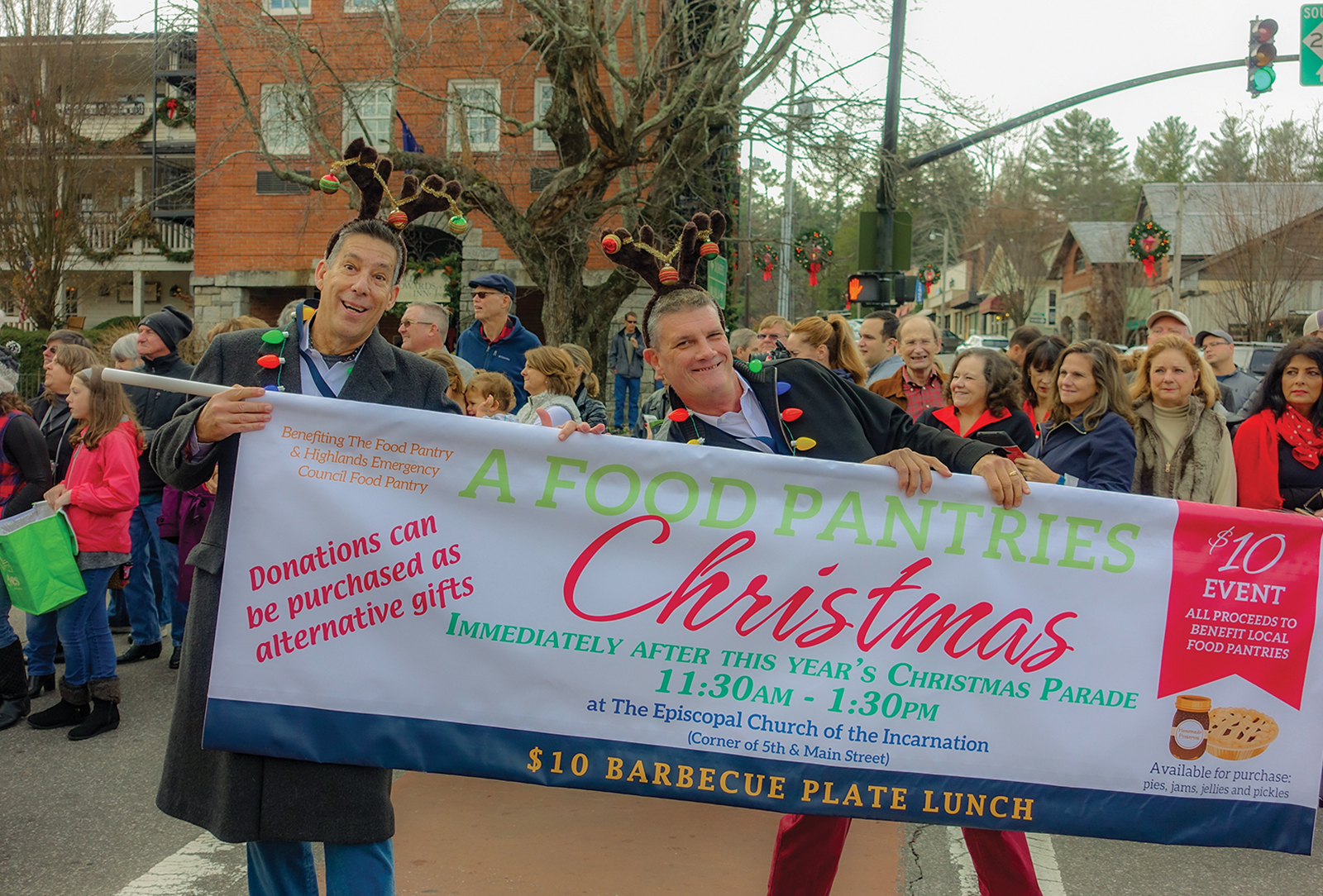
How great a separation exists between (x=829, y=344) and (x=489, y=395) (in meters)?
2.16

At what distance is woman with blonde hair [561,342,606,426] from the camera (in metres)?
7.30

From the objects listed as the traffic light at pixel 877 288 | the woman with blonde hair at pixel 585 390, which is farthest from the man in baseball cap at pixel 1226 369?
the woman with blonde hair at pixel 585 390

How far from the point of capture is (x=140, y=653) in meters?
7.05

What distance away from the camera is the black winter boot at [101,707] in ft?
18.4

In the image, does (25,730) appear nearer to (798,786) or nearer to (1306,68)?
(798,786)

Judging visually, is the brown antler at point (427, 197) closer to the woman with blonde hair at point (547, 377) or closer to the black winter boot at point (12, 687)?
the woman with blonde hair at point (547, 377)

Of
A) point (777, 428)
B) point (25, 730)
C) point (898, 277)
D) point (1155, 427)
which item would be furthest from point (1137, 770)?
point (898, 277)

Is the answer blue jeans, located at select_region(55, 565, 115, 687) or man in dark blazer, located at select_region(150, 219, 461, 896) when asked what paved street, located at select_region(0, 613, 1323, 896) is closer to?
blue jeans, located at select_region(55, 565, 115, 687)

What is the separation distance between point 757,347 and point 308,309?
6.83m

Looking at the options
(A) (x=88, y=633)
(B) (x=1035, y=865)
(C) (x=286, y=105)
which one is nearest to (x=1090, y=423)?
(B) (x=1035, y=865)

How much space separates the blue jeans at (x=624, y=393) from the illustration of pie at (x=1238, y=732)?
638 inches

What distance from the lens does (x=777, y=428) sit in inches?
124

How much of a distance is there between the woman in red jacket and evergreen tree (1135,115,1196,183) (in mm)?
80458

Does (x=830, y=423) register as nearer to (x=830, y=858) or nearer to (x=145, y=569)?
(x=830, y=858)
